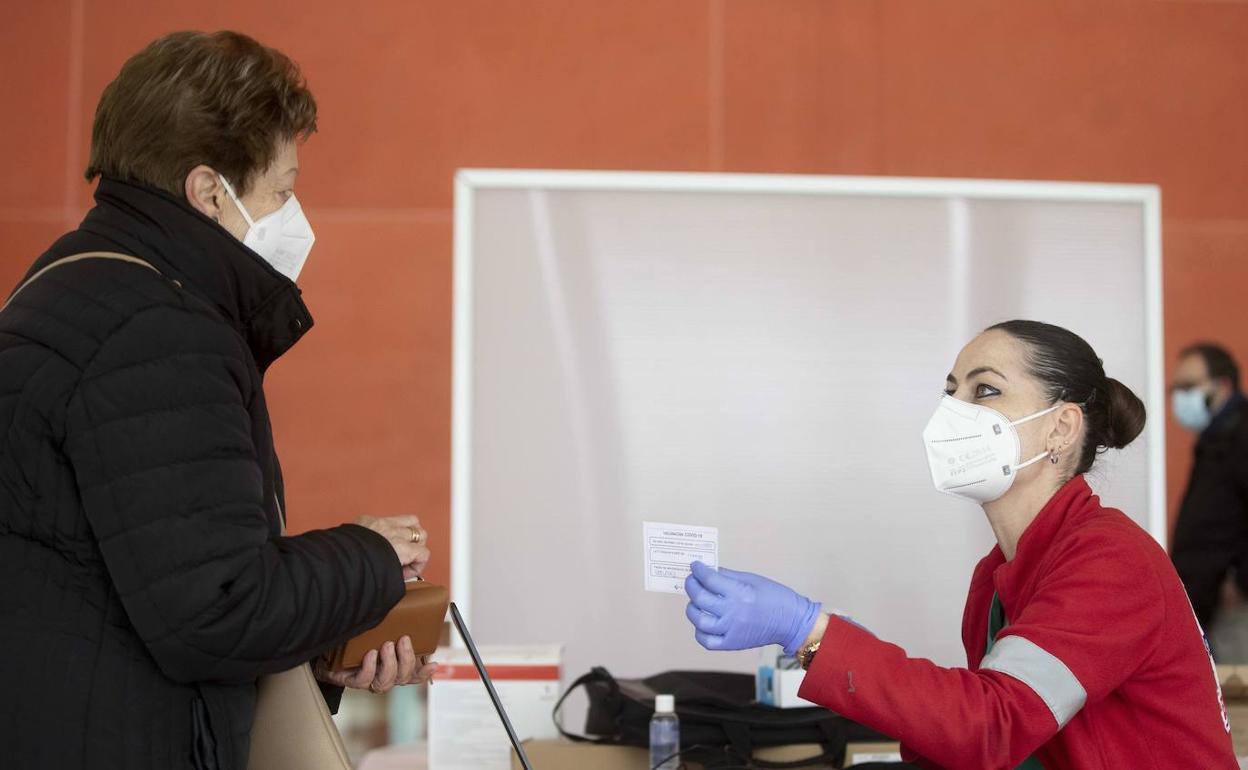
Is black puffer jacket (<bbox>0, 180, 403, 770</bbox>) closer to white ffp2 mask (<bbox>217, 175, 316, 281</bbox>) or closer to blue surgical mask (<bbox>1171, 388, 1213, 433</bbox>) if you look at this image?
white ffp2 mask (<bbox>217, 175, 316, 281</bbox>)

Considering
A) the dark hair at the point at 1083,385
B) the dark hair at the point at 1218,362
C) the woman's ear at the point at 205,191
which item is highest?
the woman's ear at the point at 205,191

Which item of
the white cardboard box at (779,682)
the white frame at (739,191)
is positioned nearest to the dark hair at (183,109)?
the white cardboard box at (779,682)

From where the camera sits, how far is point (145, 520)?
1161 mm

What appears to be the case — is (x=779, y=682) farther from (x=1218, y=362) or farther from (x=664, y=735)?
(x=1218, y=362)

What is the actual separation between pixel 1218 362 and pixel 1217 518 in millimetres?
473

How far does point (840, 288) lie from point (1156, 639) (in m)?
1.94

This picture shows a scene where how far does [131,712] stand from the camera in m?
1.20

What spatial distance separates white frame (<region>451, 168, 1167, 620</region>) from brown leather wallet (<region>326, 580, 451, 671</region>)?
180 centimetres

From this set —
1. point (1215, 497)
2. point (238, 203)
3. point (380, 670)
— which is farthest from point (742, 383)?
point (238, 203)

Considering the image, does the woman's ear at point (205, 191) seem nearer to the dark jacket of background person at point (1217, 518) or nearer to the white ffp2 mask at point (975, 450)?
the white ffp2 mask at point (975, 450)

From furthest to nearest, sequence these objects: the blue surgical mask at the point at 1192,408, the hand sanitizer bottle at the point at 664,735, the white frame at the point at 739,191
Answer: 1. the blue surgical mask at the point at 1192,408
2. the white frame at the point at 739,191
3. the hand sanitizer bottle at the point at 664,735

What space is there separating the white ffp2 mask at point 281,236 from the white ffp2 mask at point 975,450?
3.04 feet

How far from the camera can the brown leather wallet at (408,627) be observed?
1438mm

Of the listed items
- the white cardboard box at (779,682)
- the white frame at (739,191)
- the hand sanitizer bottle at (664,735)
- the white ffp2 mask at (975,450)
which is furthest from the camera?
the white frame at (739,191)
